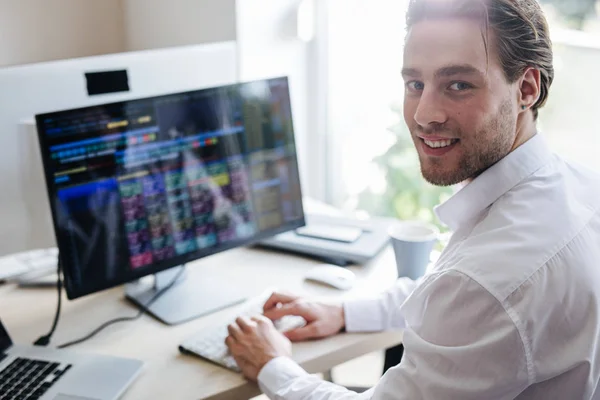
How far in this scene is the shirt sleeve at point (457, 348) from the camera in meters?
1.00

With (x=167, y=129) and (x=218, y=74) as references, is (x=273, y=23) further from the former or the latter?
(x=167, y=129)

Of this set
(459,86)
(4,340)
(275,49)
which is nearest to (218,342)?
(4,340)

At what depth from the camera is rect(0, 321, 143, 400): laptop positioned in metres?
1.20

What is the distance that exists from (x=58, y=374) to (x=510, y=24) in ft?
3.27

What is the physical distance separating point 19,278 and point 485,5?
1179 mm

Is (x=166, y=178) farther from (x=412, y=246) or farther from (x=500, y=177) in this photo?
(x=500, y=177)

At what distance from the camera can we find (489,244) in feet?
3.49

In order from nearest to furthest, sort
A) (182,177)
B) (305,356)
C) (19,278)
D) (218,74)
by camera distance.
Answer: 1. (305,356)
2. (182,177)
3. (19,278)
4. (218,74)

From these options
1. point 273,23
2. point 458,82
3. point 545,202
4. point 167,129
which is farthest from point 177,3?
point 545,202

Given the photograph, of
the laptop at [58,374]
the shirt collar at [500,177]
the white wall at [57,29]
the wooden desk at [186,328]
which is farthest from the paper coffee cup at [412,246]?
the white wall at [57,29]

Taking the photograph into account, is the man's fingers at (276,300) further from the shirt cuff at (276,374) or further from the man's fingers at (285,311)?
the shirt cuff at (276,374)

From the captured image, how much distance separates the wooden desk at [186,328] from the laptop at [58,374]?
0.12 ft

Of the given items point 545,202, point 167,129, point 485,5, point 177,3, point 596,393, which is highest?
point 177,3

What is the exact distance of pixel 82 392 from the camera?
3.94 ft
